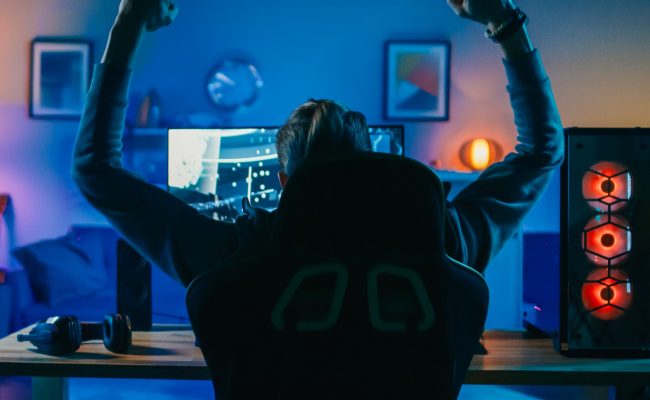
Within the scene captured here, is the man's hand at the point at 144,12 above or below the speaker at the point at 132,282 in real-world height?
above

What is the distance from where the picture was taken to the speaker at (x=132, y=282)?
1594 mm

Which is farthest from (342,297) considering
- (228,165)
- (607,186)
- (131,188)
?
(228,165)

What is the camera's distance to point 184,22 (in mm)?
4566

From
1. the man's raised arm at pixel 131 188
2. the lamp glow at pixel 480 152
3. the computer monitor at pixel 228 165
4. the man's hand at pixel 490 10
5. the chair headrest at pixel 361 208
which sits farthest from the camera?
the lamp glow at pixel 480 152

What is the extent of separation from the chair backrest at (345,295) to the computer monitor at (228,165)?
1.98m

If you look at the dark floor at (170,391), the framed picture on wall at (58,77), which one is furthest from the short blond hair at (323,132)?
the framed picture on wall at (58,77)

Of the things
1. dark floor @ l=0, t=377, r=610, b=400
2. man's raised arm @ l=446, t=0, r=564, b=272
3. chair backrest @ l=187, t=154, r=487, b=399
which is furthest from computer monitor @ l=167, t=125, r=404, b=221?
chair backrest @ l=187, t=154, r=487, b=399

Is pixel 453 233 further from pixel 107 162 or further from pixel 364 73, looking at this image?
pixel 364 73

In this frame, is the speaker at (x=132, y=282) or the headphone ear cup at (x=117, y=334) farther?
the speaker at (x=132, y=282)

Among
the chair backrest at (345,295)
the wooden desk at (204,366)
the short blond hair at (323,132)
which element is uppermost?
the short blond hair at (323,132)

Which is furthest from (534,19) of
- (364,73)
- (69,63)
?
(69,63)

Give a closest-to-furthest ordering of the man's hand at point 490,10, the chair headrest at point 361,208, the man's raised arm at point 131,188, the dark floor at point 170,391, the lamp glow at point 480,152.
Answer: the chair headrest at point 361,208 < the man's raised arm at point 131,188 < the man's hand at point 490,10 < the dark floor at point 170,391 < the lamp glow at point 480,152

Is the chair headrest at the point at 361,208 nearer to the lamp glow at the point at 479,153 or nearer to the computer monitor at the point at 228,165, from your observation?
the computer monitor at the point at 228,165

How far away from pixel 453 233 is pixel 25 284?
3282 millimetres
